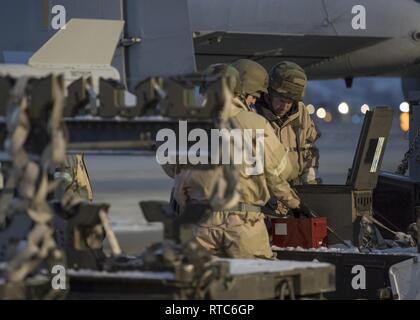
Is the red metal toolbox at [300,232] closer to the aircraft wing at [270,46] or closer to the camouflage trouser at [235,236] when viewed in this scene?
the camouflage trouser at [235,236]

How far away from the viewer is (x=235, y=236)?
712 cm

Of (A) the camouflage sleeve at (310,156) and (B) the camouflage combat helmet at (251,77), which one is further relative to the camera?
(A) the camouflage sleeve at (310,156)

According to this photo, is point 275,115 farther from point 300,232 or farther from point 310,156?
point 300,232

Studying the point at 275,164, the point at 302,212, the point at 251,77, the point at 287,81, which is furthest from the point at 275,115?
the point at 275,164

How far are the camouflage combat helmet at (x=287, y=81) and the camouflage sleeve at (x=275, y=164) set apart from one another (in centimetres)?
202

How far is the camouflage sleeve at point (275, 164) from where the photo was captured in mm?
7086

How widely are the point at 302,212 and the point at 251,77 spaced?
91cm

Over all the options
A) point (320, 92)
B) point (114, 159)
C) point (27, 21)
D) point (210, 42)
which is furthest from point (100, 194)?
point (320, 92)

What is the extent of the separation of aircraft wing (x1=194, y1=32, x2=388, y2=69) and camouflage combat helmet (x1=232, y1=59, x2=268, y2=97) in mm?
7741

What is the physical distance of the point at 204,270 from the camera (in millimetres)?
4914

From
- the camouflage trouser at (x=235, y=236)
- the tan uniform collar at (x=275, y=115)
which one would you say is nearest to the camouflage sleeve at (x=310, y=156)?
the tan uniform collar at (x=275, y=115)

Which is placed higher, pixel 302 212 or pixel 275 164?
pixel 275 164

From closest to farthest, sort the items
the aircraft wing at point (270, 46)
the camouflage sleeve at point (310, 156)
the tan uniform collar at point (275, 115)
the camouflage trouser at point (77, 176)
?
the camouflage trouser at point (77, 176) → the tan uniform collar at point (275, 115) → the camouflage sleeve at point (310, 156) → the aircraft wing at point (270, 46)

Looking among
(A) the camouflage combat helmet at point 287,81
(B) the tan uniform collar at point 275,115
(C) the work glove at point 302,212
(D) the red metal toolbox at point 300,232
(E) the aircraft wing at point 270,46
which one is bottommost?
(D) the red metal toolbox at point 300,232
